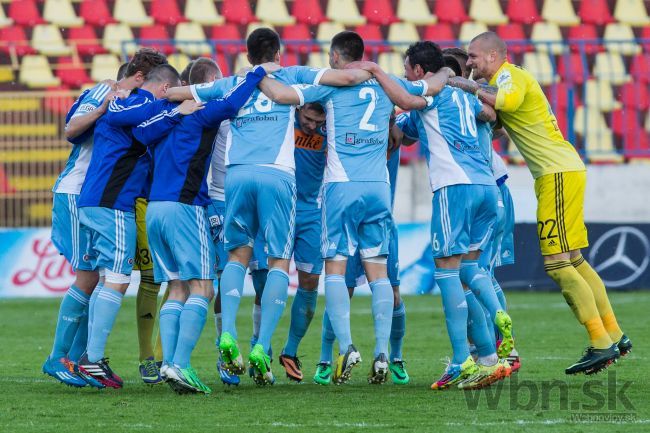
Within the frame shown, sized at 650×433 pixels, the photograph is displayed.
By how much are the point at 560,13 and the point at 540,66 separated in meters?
3.05

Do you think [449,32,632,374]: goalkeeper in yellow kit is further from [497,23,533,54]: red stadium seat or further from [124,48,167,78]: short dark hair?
[497,23,533,54]: red stadium seat

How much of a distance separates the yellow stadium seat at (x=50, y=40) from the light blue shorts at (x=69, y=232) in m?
11.9

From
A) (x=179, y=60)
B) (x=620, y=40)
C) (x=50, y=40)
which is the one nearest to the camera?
(x=620, y=40)

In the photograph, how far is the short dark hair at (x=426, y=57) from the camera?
7.28 metres

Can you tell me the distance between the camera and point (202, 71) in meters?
7.61

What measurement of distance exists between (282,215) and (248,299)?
828 cm

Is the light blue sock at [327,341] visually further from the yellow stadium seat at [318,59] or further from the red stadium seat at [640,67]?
the red stadium seat at [640,67]

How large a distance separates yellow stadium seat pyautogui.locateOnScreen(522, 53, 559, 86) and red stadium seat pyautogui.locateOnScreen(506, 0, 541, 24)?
8.51ft

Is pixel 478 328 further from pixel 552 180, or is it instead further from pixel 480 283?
pixel 552 180

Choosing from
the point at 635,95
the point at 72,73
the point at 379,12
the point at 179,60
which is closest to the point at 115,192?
the point at 179,60

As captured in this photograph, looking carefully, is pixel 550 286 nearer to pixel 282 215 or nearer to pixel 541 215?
pixel 541 215

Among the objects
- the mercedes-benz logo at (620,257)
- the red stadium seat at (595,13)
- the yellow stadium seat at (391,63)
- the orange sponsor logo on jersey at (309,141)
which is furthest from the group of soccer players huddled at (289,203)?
the red stadium seat at (595,13)

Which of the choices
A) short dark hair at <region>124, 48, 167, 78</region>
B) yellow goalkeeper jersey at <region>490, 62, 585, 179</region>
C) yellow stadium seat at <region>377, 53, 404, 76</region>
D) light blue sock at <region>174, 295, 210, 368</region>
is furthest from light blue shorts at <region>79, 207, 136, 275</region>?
yellow stadium seat at <region>377, 53, 404, 76</region>

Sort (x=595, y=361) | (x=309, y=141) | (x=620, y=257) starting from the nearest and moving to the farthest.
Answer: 1. (x=595, y=361)
2. (x=309, y=141)
3. (x=620, y=257)
